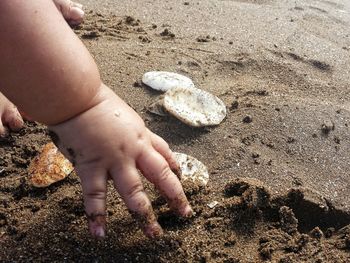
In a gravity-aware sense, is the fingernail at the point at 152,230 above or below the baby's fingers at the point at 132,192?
below

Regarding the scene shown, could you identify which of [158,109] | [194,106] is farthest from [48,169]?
[194,106]

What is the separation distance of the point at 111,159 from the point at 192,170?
22.5 inches

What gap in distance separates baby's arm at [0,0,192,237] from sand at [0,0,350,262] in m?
0.25

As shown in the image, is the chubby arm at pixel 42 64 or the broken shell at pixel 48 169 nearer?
the chubby arm at pixel 42 64

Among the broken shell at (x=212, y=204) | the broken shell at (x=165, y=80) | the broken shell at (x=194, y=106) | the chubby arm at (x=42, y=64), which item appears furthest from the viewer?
the broken shell at (x=165, y=80)

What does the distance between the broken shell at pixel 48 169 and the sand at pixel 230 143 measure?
40 millimetres

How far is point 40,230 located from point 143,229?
0.41m

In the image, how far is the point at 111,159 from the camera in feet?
5.07

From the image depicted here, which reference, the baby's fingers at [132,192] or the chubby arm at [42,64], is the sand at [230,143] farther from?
the chubby arm at [42,64]

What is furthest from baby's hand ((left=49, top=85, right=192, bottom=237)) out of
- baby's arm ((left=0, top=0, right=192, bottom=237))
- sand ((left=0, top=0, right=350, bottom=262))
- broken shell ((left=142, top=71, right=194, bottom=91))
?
broken shell ((left=142, top=71, right=194, bottom=91))

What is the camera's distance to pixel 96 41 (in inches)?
119

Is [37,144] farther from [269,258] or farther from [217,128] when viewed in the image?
[269,258]

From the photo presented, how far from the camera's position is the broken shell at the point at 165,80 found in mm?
2568

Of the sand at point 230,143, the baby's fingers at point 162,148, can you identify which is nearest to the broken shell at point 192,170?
the sand at point 230,143
